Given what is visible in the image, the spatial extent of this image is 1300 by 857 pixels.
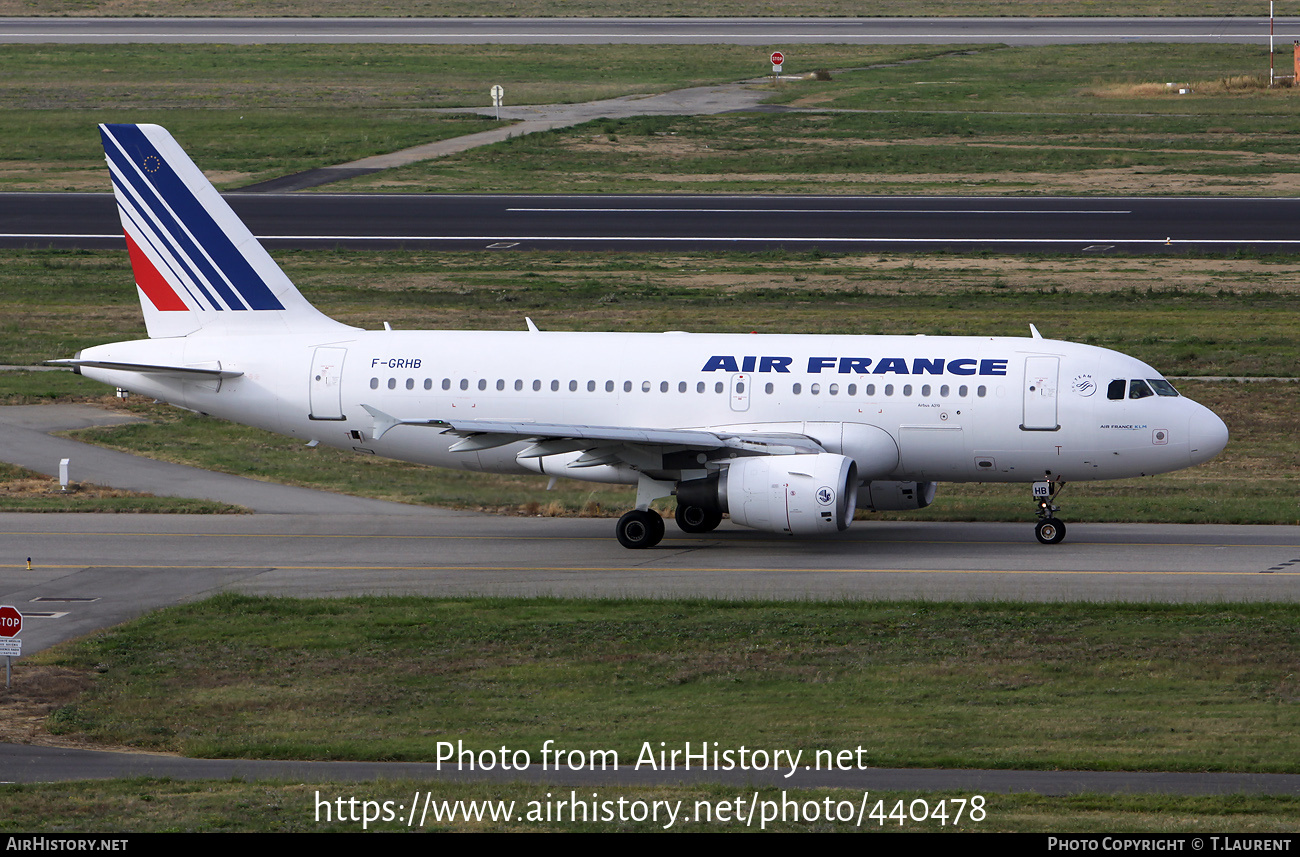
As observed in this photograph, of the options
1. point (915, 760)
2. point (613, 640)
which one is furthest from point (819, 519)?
point (915, 760)

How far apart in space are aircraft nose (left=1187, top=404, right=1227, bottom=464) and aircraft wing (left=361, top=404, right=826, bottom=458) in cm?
734

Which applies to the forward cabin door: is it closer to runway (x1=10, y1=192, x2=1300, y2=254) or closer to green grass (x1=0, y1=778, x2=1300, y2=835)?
green grass (x1=0, y1=778, x2=1300, y2=835)

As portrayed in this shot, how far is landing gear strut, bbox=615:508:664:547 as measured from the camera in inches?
1294

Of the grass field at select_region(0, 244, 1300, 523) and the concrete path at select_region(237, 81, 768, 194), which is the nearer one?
the grass field at select_region(0, 244, 1300, 523)

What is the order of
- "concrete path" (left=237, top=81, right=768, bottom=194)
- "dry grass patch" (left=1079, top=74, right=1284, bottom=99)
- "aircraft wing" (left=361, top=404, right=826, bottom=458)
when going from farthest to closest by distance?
"dry grass patch" (left=1079, top=74, right=1284, bottom=99)
"concrete path" (left=237, top=81, right=768, bottom=194)
"aircraft wing" (left=361, top=404, right=826, bottom=458)

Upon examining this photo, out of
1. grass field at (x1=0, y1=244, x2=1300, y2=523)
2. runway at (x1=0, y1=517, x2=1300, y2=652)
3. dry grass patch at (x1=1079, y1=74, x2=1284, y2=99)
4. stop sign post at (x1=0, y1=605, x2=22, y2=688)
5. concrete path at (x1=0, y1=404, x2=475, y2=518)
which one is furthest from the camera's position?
dry grass patch at (x1=1079, y1=74, x2=1284, y2=99)

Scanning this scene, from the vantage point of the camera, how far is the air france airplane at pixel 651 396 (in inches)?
1271

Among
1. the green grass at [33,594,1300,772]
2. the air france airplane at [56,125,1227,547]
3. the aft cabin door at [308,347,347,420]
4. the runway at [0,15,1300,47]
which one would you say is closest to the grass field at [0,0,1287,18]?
the runway at [0,15,1300,47]

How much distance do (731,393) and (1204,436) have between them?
945 centimetres

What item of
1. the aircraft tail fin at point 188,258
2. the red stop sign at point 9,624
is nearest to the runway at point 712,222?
the aircraft tail fin at point 188,258

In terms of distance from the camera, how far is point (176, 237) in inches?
1405

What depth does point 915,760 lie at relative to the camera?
1948 cm
